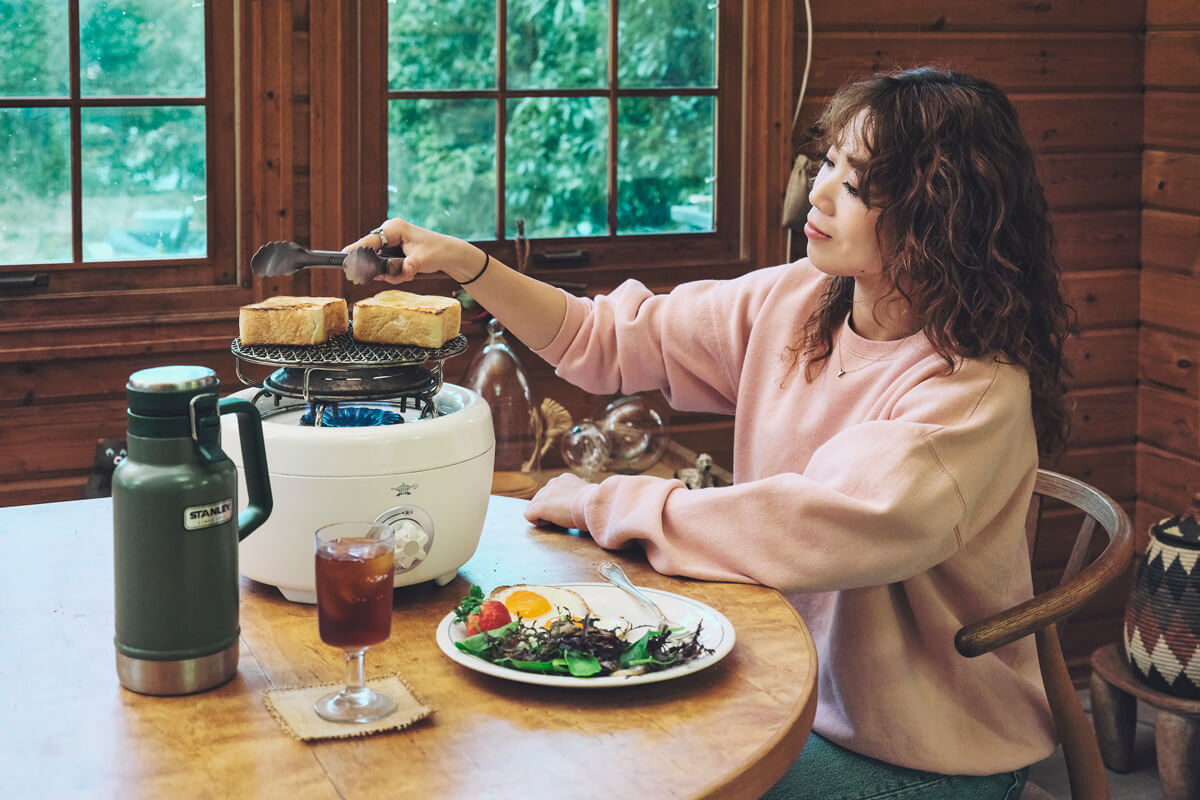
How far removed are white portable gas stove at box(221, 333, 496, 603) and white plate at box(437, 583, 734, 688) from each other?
0.11 metres

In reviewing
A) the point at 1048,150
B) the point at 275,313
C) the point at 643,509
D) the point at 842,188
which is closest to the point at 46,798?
the point at 275,313

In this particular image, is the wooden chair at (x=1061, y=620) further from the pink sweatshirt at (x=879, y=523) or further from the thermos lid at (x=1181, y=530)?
the thermos lid at (x=1181, y=530)

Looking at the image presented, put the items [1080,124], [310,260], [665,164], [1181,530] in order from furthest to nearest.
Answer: [1080,124], [665,164], [1181,530], [310,260]

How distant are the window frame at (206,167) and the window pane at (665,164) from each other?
79 cm

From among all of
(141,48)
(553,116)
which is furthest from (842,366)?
(141,48)

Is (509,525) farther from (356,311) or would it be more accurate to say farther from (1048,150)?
(1048,150)

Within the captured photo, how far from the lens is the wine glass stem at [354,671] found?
113 cm

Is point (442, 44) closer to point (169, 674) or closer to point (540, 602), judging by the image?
point (540, 602)

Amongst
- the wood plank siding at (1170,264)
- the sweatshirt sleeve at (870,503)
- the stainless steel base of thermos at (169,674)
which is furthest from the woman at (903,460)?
the wood plank siding at (1170,264)

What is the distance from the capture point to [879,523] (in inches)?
55.1

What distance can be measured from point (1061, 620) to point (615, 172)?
58.1 inches

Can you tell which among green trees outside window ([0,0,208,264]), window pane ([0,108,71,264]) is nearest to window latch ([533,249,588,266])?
green trees outside window ([0,0,208,264])

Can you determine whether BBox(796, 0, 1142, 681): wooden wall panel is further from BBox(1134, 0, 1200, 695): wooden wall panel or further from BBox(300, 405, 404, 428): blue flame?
BBox(300, 405, 404, 428): blue flame

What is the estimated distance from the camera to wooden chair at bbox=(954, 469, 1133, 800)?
4.85 feet
